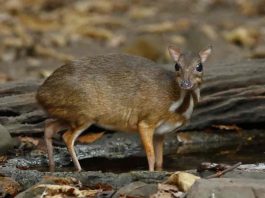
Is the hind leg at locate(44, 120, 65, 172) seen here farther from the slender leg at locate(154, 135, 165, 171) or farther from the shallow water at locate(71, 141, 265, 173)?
the slender leg at locate(154, 135, 165, 171)

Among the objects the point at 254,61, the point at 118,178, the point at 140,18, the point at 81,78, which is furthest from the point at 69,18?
the point at 118,178

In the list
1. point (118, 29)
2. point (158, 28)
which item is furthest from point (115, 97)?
point (118, 29)

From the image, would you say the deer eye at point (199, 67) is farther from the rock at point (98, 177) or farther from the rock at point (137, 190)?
the rock at point (137, 190)

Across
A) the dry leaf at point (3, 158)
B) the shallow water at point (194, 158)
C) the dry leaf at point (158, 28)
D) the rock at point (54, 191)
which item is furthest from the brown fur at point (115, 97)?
the dry leaf at point (158, 28)

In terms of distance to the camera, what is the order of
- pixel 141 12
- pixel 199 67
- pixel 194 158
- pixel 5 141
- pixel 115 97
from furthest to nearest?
1. pixel 141 12
2. pixel 194 158
3. pixel 5 141
4. pixel 115 97
5. pixel 199 67

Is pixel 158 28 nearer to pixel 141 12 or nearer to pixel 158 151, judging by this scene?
pixel 141 12

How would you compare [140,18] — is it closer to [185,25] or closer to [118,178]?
[185,25]

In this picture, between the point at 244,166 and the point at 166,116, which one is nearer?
the point at 244,166
